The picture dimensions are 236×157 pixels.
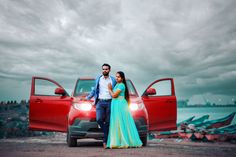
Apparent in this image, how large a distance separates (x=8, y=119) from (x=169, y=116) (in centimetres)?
1320

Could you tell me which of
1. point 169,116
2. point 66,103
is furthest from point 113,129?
point 169,116

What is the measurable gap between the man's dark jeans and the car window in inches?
47.4

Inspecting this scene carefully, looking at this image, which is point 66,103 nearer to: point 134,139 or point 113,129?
point 113,129

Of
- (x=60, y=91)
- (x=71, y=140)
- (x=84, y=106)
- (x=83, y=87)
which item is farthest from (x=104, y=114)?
(x=83, y=87)

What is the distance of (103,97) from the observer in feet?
19.2

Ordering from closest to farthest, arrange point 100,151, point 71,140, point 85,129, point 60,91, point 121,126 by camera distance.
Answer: point 100,151, point 85,129, point 121,126, point 71,140, point 60,91

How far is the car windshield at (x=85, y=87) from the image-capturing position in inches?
273

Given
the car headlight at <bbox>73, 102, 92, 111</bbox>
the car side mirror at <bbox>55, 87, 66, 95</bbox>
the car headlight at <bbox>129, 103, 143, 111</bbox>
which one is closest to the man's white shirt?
the car headlight at <bbox>73, 102, 92, 111</bbox>

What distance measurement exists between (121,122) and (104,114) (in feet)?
1.51

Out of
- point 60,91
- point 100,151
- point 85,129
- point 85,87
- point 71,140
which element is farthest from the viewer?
point 85,87

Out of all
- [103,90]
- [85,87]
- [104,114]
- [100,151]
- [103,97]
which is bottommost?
[100,151]

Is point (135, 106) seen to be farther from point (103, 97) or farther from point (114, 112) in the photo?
point (103, 97)

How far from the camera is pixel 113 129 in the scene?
18.9ft

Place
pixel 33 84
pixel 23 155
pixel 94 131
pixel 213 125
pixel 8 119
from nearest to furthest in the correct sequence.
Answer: pixel 23 155 → pixel 94 131 → pixel 33 84 → pixel 8 119 → pixel 213 125
